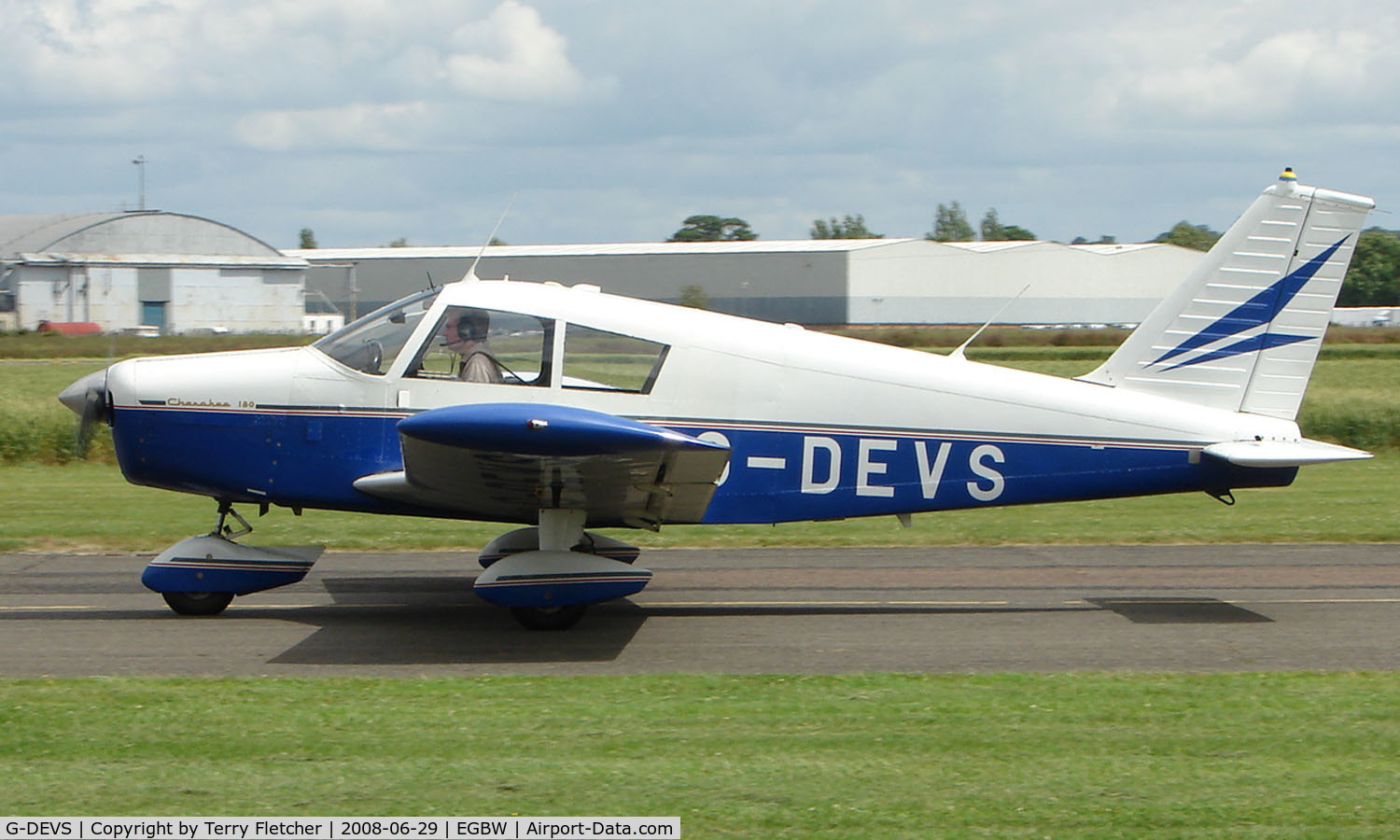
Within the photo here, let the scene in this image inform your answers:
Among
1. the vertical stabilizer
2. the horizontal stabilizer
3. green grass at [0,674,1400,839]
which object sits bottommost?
green grass at [0,674,1400,839]

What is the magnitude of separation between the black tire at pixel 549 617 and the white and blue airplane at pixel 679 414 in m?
0.01

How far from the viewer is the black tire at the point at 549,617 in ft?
27.8

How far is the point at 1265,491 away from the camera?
1616 centimetres

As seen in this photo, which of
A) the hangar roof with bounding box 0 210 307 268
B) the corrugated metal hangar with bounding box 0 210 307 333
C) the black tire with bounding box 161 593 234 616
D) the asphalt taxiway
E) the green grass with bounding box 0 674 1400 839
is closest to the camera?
the green grass with bounding box 0 674 1400 839

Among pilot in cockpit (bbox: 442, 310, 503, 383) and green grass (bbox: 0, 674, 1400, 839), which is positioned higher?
pilot in cockpit (bbox: 442, 310, 503, 383)

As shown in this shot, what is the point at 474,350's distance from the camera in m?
8.41

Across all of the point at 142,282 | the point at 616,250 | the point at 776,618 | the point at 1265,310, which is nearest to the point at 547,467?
the point at 776,618

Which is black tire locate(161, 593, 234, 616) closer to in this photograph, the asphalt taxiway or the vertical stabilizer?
the asphalt taxiway

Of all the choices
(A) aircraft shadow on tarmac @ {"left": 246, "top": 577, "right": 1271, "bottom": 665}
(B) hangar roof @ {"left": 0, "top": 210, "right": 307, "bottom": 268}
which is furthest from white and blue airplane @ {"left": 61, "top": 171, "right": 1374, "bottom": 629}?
(B) hangar roof @ {"left": 0, "top": 210, "right": 307, "bottom": 268}

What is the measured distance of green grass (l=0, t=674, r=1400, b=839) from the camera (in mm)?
4957

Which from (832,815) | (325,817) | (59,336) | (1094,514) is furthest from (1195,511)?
(59,336)

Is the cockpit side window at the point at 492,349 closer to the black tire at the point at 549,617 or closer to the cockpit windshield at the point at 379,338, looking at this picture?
the cockpit windshield at the point at 379,338

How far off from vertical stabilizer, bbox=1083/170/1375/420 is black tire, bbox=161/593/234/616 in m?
6.27

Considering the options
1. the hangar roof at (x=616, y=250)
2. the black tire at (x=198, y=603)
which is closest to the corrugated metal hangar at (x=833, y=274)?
the hangar roof at (x=616, y=250)
